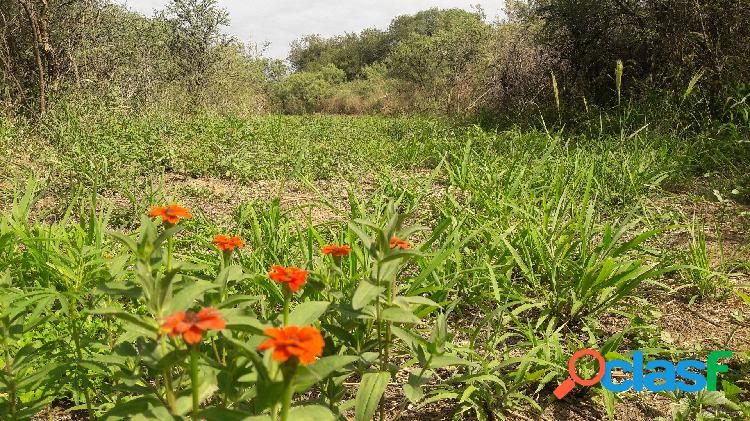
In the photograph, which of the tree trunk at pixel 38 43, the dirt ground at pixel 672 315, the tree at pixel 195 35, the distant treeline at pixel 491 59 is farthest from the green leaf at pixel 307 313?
the tree at pixel 195 35

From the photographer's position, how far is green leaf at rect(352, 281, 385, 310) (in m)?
0.91

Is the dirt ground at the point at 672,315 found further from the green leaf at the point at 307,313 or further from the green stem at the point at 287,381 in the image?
the green stem at the point at 287,381

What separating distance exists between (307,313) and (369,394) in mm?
227

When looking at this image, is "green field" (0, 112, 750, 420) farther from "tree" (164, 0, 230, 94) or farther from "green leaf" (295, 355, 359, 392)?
"tree" (164, 0, 230, 94)

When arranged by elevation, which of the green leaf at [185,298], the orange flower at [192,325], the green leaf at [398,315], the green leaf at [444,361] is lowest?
the green leaf at [444,361]

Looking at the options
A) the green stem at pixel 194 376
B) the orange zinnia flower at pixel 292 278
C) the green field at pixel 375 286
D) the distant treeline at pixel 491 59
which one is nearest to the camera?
the green stem at pixel 194 376

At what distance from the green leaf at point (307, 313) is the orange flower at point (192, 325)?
0.22m

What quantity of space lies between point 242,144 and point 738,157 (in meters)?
3.87

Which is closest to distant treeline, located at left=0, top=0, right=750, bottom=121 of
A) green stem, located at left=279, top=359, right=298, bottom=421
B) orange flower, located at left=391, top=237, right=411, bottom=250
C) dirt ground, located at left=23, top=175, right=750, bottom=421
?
dirt ground, located at left=23, top=175, right=750, bottom=421

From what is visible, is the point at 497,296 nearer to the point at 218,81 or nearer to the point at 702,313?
the point at 702,313

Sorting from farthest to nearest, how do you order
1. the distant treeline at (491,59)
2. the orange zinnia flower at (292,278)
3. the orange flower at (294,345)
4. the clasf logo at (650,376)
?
1. the distant treeline at (491,59)
2. the clasf logo at (650,376)
3. the orange zinnia flower at (292,278)
4. the orange flower at (294,345)

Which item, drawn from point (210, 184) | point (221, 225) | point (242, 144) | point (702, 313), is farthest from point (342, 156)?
point (702, 313)

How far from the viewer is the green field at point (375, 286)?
92 cm

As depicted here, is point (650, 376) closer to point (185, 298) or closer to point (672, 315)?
point (672, 315)
